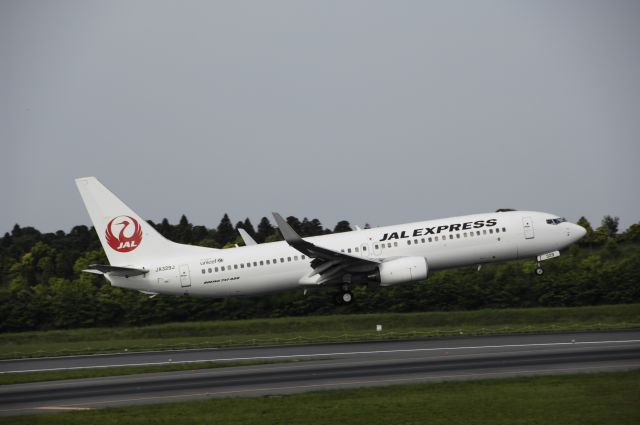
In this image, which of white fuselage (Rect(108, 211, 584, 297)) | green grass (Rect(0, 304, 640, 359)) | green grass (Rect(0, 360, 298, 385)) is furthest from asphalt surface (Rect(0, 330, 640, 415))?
green grass (Rect(0, 304, 640, 359))

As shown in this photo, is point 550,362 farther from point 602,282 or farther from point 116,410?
point 602,282

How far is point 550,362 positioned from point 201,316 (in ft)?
100

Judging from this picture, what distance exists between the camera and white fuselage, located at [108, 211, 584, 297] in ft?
156

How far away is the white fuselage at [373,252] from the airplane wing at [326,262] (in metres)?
0.74

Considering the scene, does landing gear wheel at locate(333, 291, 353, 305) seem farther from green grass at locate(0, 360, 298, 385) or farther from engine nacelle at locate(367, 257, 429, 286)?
green grass at locate(0, 360, 298, 385)

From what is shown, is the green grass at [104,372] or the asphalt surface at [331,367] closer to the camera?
the asphalt surface at [331,367]

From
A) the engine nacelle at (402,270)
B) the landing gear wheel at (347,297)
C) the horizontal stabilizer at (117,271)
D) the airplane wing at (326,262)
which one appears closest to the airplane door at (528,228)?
the engine nacelle at (402,270)

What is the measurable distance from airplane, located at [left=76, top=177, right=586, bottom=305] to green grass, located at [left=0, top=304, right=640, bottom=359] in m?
4.79

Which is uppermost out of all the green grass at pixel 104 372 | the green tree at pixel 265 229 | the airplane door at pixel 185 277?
the green tree at pixel 265 229

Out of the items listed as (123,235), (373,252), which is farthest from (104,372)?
(373,252)

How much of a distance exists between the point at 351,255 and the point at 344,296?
3.08 m

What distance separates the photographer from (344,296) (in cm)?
4875

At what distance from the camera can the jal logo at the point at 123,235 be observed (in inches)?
1962

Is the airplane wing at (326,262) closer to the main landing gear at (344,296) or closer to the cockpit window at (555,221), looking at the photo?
the main landing gear at (344,296)
